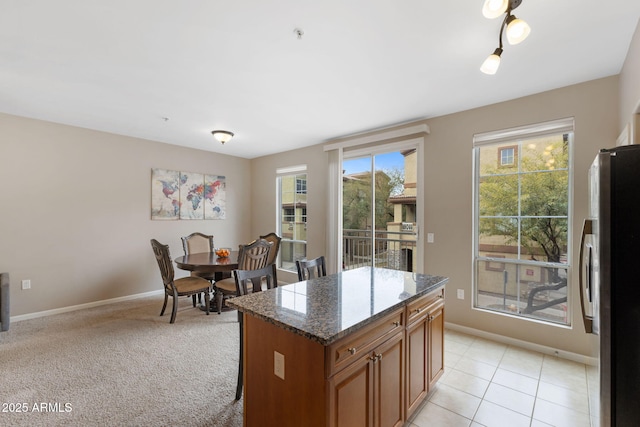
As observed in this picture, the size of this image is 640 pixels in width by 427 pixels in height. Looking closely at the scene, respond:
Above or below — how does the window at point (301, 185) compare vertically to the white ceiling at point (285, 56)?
below

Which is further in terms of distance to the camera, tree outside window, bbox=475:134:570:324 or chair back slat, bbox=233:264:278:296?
tree outside window, bbox=475:134:570:324

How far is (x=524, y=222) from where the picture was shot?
303cm

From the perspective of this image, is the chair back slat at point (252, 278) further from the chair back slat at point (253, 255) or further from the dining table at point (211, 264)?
the dining table at point (211, 264)

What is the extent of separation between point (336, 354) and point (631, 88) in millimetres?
2851

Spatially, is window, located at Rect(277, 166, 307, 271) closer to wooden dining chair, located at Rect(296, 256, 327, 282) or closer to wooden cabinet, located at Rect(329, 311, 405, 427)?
wooden dining chair, located at Rect(296, 256, 327, 282)

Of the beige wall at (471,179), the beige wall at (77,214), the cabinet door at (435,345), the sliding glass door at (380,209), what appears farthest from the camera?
the sliding glass door at (380,209)

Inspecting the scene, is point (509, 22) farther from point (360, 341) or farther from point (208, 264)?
point (208, 264)

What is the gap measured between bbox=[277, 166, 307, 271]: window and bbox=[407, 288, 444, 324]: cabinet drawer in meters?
3.33

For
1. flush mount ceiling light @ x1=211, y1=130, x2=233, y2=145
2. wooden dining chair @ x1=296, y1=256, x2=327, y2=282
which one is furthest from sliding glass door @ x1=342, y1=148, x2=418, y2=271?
flush mount ceiling light @ x1=211, y1=130, x2=233, y2=145

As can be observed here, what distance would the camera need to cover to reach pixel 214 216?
17.9ft

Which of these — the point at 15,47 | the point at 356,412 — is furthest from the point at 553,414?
the point at 15,47

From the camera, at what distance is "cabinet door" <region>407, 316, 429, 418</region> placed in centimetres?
177

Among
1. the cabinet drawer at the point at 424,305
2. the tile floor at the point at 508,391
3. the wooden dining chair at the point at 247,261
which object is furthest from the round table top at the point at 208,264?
the tile floor at the point at 508,391

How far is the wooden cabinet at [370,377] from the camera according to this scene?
1231mm
